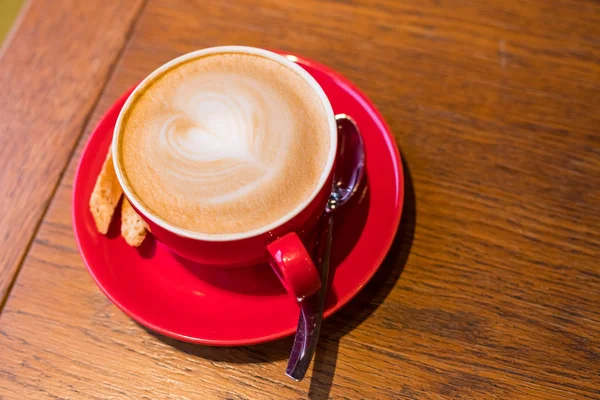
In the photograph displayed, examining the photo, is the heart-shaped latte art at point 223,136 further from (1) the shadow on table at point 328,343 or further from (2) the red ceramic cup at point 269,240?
(1) the shadow on table at point 328,343

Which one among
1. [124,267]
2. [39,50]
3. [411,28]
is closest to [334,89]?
[411,28]

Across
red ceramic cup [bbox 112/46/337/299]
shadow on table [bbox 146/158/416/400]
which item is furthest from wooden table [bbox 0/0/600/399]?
red ceramic cup [bbox 112/46/337/299]

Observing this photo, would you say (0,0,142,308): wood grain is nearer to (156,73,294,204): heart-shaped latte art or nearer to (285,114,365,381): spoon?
(156,73,294,204): heart-shaped latte art

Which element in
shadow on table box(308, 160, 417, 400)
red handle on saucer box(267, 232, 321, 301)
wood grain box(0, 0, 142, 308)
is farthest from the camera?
wood grain box(0, 0, 142, 308)

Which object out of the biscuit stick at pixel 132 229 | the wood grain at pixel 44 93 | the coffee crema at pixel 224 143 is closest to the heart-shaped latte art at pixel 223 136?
the coffee crema at pixel 224 143

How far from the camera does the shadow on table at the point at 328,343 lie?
63 cm

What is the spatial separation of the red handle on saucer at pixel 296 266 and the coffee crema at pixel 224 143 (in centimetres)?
4

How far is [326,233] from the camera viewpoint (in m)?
0.66

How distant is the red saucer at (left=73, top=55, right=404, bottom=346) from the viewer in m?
0.61

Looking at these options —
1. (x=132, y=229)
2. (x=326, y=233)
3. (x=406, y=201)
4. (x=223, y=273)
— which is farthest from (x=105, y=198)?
(x=406, y=201)

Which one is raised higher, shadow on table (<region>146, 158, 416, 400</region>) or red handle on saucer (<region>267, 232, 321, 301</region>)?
red handle on saucer (<region>267, 232, 321, 301</region>)

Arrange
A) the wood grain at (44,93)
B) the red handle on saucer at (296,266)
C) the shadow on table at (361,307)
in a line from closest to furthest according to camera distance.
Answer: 1. the red handle on saucer at (296,266)
2. the shadow on table at (361,307)
3. the wood grain at (44,93)

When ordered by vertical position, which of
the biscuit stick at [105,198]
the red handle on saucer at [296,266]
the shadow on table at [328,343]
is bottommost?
the shadow on table at [328,343]

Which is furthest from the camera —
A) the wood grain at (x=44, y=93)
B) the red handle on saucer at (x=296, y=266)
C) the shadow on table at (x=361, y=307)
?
the wood grain at (x=44, y=93)
